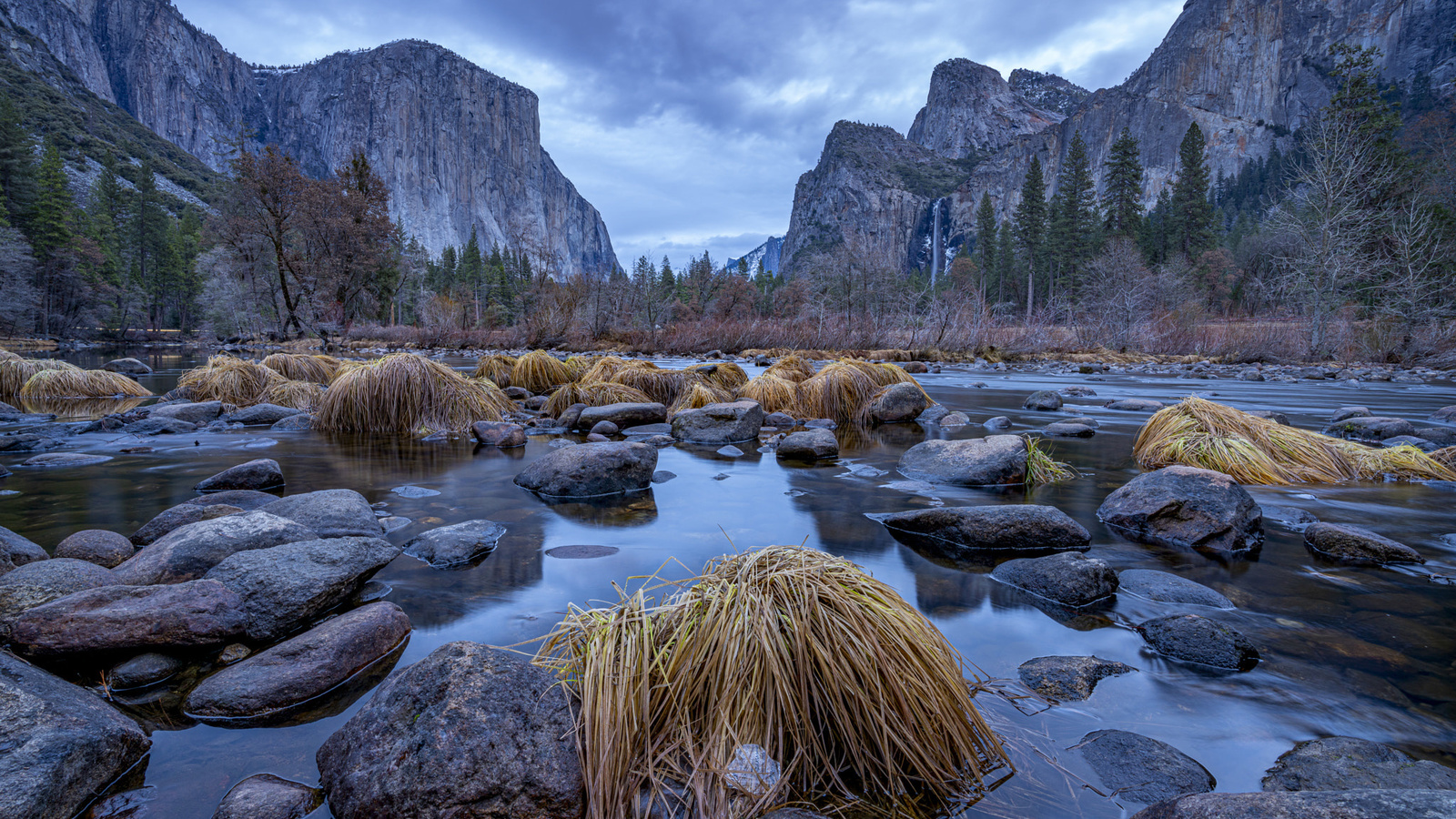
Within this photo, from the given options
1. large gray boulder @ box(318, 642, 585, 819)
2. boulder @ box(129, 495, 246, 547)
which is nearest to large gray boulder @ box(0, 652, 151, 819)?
large gray boulder @ box(318, 642, 585, 819)

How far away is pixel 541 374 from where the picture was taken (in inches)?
476

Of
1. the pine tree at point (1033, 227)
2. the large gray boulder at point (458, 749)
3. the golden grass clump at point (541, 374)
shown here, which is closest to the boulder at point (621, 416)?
the golden grass clump at point (541, 374)

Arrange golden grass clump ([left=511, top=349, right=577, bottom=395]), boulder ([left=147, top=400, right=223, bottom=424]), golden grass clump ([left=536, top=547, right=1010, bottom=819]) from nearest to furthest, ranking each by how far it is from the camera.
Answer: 1. golden grass clump ([left=536, top=547, right=1010, bottom=819])
2. boulder ([left=147, top=400, right=223, bottom=424])
3. golden grass clump ([left=511, top=349, right=577, bottom=395])

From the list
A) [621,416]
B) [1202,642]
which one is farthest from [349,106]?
[1202,642]

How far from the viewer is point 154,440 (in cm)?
724

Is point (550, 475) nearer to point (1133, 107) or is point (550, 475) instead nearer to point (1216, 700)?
point (1216, 700)

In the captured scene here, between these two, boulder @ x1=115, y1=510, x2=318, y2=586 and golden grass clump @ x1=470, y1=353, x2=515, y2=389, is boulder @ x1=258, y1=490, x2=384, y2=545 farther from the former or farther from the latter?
golden grass clump @ x1=470, y1=353, x2=515, y2=389

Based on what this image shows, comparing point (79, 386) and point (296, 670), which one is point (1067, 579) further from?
point (79, 386)

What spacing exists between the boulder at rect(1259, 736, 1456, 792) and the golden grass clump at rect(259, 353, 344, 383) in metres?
13.6

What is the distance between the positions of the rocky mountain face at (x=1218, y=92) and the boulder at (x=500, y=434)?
3196 inches

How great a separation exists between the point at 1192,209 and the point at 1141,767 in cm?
6579

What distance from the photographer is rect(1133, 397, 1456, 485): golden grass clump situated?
539cm

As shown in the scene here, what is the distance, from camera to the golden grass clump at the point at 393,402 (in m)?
8.06

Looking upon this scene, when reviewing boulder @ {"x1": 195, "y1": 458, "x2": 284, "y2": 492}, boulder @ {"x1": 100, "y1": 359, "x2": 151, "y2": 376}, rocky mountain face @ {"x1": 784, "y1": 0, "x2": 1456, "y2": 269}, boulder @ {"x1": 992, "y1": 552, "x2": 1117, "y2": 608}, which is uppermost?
rocky mountain face @ {"x1": 784, "y1": 0, "x2": 1456, "y2": 269}
